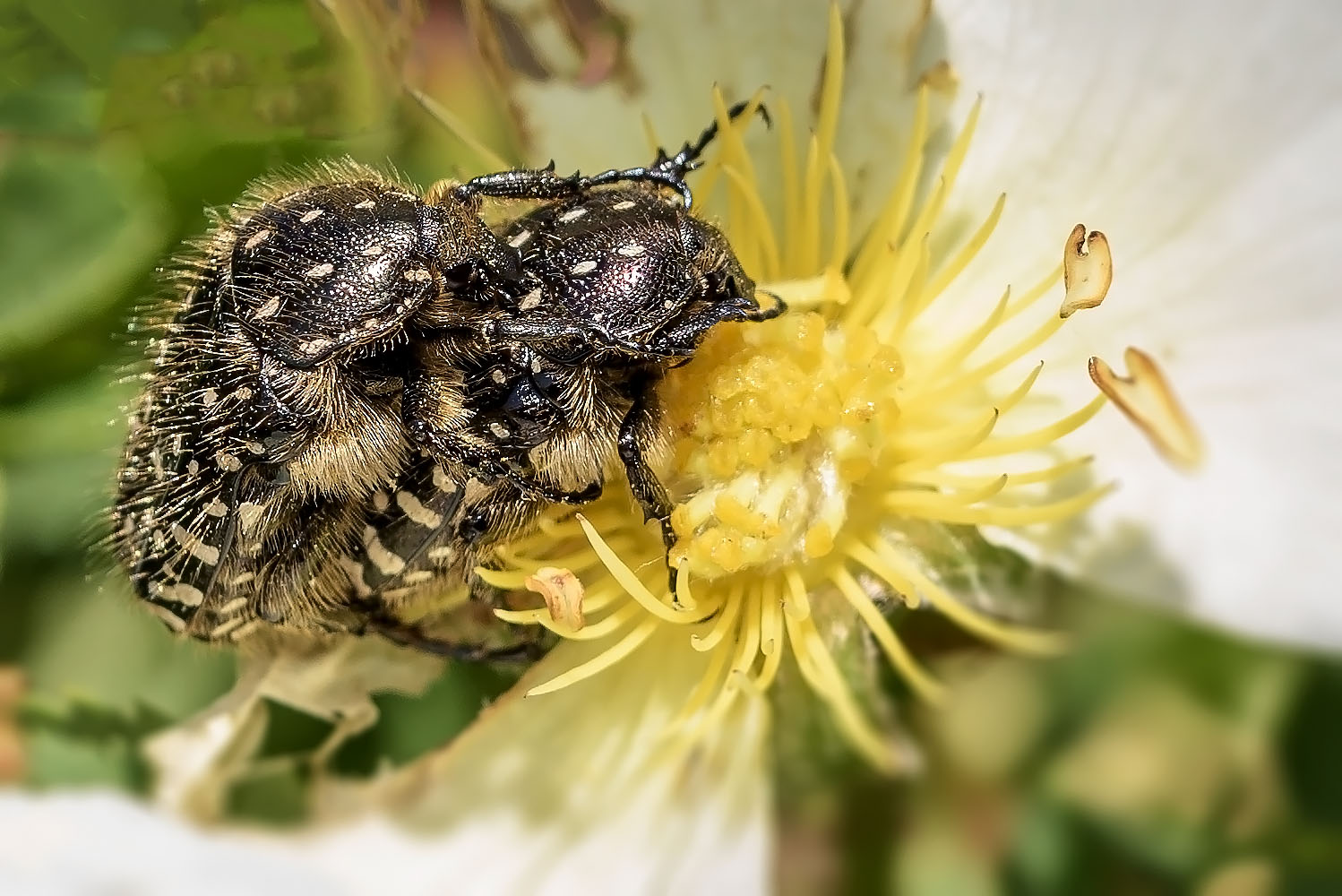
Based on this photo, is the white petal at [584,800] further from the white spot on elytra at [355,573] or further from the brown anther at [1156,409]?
the brown anther at [1156,409]


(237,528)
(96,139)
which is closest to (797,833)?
(237,528)

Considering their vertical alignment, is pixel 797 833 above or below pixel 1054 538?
below

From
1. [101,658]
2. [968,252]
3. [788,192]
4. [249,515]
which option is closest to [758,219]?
[788,192]

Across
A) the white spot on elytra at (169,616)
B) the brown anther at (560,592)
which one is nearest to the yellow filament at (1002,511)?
the brown anther at (560,592)

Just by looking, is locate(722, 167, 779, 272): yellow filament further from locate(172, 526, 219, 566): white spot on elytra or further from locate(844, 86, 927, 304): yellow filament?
locate(172, 526, 219, 566): white spot on elytra

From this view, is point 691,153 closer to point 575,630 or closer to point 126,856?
point 575,630

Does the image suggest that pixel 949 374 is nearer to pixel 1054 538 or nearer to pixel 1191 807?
pixel 1054 538

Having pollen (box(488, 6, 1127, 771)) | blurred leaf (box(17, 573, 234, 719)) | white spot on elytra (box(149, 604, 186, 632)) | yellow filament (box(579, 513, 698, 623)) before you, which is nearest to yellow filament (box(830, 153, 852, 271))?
pollen (box(488, 6, 1127, 771))
